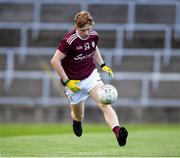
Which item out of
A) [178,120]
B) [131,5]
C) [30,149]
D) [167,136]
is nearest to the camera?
[30,149]

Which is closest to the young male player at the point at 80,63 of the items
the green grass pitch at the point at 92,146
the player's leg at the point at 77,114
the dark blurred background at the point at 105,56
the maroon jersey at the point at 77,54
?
the maroon jersey at the point at 77,54

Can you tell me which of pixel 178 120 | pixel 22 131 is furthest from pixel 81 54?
pixel 178 120

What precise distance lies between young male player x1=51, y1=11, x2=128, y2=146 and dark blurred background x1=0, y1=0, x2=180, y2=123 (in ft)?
30.4

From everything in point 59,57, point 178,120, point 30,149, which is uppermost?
point 59,57

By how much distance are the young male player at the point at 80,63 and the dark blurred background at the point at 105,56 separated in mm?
9274

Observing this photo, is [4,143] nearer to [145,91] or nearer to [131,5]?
[145,91]

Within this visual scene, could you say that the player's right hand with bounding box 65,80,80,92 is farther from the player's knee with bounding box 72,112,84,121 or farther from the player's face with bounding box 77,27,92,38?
the player's knee with bounding box 72,112,84,121

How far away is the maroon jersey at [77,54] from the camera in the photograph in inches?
553

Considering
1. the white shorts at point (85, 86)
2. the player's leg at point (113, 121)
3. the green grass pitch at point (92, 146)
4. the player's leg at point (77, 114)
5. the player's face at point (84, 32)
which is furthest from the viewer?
the player's leg at point (77, 114)

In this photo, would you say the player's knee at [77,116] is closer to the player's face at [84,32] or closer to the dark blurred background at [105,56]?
the player's face at [84,32]

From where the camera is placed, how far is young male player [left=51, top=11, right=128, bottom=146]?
13781 millimetres

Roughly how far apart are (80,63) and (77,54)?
20 centimetres

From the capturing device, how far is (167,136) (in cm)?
1756

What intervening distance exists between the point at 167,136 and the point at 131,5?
10167 mm
